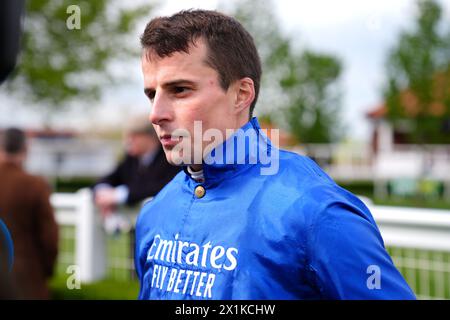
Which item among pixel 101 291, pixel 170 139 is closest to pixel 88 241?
pixel 101 291

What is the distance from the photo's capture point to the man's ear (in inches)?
64.3

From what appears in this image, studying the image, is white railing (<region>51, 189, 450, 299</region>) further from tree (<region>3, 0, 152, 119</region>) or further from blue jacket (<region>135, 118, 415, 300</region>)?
tree (<region>3, 0, 152, 119</region>)

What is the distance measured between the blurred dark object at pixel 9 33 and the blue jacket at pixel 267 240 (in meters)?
0.79

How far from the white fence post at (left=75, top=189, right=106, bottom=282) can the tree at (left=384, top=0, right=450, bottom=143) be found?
20.5 m

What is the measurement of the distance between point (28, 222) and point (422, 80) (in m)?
24.1

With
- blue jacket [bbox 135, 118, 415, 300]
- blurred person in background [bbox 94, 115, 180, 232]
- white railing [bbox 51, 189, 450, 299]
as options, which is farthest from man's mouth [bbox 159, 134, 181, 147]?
blurred person in background [bbox 94, 115, 180, 232]

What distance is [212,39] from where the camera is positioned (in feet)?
5.23

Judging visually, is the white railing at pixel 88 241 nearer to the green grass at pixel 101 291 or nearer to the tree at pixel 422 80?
the green grass at pixel 101 291

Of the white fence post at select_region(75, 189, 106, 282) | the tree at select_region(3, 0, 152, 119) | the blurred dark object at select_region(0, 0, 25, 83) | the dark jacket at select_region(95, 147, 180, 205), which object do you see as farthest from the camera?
the tree at select_region(3, 0, 152, 119)

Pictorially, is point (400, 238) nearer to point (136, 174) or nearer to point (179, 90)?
point (136, 174)

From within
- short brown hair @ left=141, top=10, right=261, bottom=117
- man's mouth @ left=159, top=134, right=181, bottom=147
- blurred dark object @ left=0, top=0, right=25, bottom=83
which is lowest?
man's mouth @ left=159, top=134, right=181, bottom=147

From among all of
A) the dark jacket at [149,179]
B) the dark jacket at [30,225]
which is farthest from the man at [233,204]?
the dark jacket at [149,179]

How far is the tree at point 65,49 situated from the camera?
56.1ft

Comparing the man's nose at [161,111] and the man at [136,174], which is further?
the man at [136,174]
